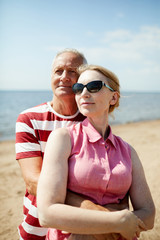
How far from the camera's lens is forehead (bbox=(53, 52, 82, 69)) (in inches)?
105

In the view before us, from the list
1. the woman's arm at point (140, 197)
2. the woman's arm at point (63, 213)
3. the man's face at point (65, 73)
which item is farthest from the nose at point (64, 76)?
the woman's arm at point (140, 197)

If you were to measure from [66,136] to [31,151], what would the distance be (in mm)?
742

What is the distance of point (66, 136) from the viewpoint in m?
1.80

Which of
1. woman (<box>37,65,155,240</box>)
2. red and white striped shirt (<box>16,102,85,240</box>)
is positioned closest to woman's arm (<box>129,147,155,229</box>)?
woman (<box>37,65,155,240</box>)

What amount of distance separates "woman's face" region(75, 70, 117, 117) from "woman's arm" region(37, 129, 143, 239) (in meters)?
0.45

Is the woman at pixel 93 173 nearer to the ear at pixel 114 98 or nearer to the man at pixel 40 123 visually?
the ear at pixel 114 98

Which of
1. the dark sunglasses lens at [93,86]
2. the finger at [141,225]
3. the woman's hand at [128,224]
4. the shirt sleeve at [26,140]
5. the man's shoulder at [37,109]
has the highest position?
the dark sunglasses lens at [93,86]

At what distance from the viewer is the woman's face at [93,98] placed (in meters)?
1.95

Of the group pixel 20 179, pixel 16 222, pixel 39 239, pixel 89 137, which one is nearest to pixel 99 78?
pixel 89 137

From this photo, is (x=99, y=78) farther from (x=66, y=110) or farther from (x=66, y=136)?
(x=66, y=110)

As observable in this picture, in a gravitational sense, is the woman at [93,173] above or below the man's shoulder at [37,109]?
below

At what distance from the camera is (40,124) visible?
8.36 ft

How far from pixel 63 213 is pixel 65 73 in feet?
5.54

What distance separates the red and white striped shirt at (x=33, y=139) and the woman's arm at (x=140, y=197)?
1060mm
